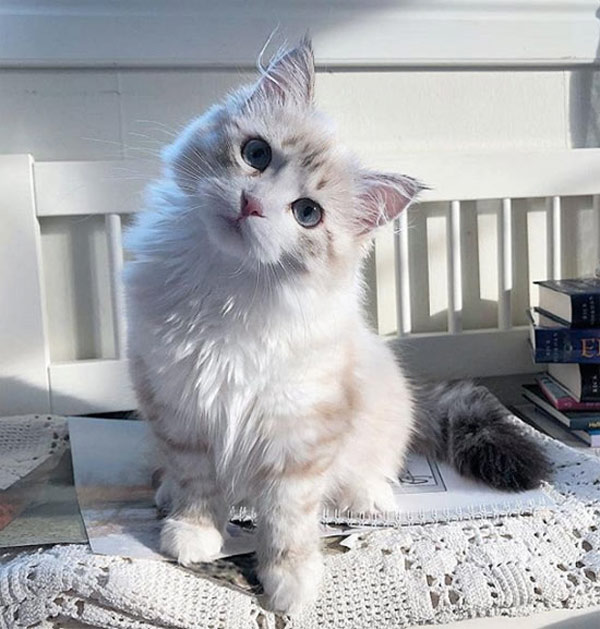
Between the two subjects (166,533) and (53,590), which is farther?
(166,533)

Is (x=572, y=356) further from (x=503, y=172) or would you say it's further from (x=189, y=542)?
(x=189, y=542)

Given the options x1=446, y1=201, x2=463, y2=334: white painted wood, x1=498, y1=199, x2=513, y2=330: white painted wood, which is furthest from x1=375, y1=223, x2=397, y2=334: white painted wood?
x1=498, y1=199, x2=513, y2=330: white painted wood

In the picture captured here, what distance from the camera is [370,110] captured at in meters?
1.59

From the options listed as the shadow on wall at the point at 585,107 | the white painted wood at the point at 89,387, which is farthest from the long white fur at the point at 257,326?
the shadow on wall at the point at 585,107

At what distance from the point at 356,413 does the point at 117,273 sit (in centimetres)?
66

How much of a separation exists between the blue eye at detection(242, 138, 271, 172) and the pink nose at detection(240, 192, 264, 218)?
0.23 ft

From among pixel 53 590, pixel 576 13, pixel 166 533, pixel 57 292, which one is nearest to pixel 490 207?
pixel 576 13

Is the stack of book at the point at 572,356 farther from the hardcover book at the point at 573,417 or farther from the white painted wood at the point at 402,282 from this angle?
the white painted wood at the point at 402,282

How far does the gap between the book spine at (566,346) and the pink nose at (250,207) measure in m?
0.79

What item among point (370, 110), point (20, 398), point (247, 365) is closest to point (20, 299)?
point (20, 398)

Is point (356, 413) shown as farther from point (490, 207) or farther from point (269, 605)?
point (490, 207)

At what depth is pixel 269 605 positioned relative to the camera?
0.85 m

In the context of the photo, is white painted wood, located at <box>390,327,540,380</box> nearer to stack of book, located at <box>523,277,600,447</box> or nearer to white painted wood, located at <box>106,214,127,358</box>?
stack of book, located at <box>523,277,600,447</box>

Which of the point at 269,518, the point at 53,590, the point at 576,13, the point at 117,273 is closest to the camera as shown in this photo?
the point at 53,590
